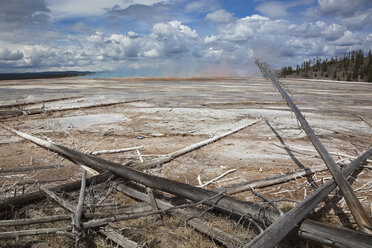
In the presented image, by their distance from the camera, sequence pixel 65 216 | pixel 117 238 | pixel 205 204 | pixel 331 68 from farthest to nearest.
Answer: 1. pixel 331 68
2. pixel 205 204
3. pixel 65 216
4. pixel 117 238

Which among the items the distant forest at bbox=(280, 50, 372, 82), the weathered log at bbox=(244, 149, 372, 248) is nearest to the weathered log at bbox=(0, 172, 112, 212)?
the weathered log at bbox=(244, 149, 372, 248)

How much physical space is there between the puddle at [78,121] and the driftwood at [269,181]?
5586 mm

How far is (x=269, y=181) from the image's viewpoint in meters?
3.89

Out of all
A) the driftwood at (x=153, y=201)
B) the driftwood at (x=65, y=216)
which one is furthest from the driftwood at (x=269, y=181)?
the driftwood at (x=65, y=216)

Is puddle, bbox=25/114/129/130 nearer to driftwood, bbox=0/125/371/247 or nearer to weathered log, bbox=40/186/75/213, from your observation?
driftwood, bbox=0/125/371/247

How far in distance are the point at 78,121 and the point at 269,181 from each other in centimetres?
649

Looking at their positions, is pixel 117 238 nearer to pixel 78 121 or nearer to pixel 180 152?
pixel 180 152

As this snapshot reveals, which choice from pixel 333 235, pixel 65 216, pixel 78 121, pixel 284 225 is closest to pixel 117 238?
pixel 65 216

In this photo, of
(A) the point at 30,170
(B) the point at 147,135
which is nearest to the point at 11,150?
(A) the point at 30,170

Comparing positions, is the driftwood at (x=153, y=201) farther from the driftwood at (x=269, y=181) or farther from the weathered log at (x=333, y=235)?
the weathered log at (x=333, y=235)

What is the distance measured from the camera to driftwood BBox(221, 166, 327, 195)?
3.56 metres

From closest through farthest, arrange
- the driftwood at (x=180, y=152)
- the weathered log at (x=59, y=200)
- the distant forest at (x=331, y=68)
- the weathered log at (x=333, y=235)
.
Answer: the weathered log at (x=333, y=235) < the weathered log at (x=59, y=200) < the driftwood at (x=180, y=152) < the distant forest at (x=331, y=68)

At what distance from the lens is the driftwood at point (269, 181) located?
356cm

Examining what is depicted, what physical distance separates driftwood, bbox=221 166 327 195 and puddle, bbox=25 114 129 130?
220 inches
